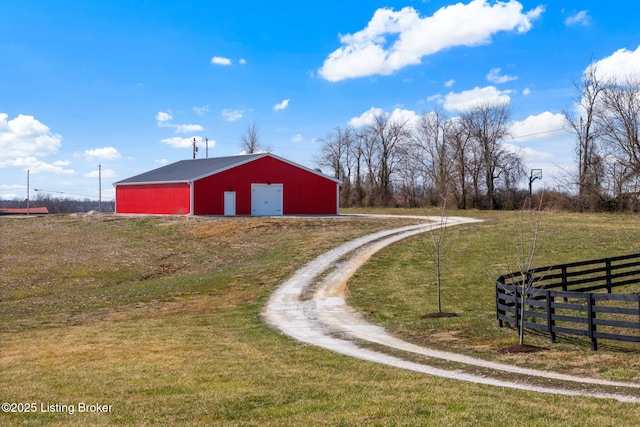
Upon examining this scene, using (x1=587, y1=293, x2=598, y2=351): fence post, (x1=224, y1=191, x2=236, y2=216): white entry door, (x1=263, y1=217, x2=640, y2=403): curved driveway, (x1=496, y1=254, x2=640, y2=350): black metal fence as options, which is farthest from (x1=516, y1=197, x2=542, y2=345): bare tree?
(x1=224, y1=191, x2=236, y2=216): white entry door

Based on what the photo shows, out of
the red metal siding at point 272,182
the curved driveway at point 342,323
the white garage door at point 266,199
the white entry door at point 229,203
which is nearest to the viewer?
the curved driveway at point 342,323

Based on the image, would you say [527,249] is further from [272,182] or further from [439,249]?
[272,182]

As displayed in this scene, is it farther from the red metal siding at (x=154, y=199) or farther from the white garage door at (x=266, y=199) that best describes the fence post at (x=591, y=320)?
the white garage door at (x=266, y=199)

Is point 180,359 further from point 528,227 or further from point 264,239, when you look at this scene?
point 528,227

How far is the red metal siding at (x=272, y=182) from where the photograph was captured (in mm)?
46406

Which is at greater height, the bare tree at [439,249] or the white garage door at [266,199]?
the white garage door at [266,199]

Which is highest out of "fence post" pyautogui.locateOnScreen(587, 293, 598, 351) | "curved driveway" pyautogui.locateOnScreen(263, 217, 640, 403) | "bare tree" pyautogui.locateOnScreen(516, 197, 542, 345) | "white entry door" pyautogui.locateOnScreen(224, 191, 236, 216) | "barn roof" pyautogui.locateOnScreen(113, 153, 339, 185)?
"barn roof" pyautogui.locateOnScreen(113, 153, 339, 185)

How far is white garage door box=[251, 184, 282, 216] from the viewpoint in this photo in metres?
48.2

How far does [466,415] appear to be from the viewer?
8078 mm

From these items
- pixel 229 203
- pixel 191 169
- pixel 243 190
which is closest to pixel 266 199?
pixel 243 190

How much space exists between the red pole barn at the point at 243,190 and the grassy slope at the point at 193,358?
450 inches

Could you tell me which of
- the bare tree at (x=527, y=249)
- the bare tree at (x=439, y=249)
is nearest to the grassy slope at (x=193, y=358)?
the bare tree at (x=439, y=249)

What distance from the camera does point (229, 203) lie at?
47156mm

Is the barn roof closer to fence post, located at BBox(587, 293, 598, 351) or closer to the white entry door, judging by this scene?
the white entry door
